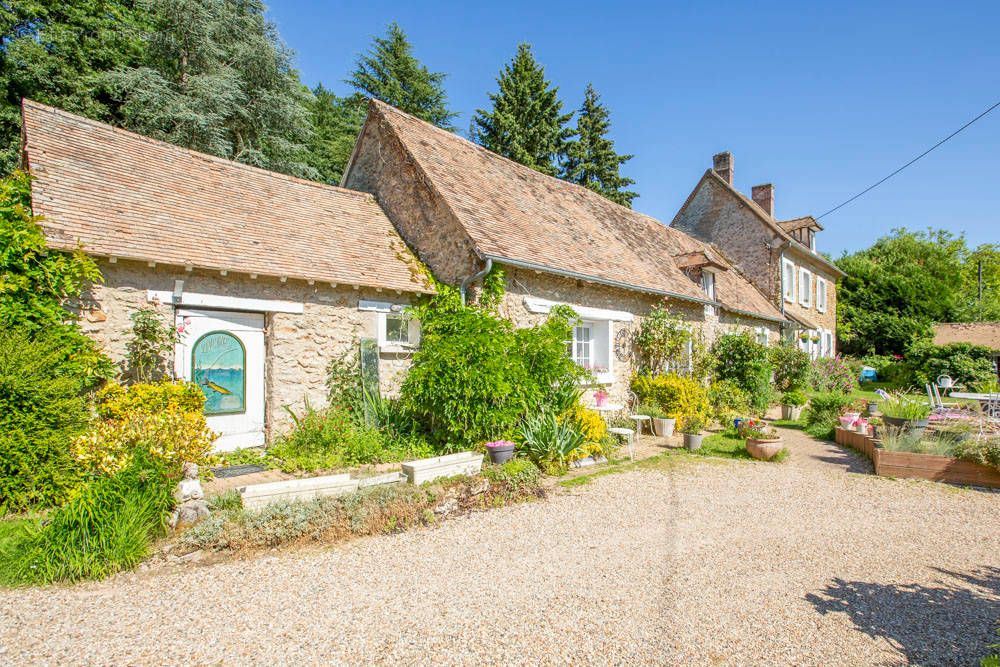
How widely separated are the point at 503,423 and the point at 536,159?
2011 cm

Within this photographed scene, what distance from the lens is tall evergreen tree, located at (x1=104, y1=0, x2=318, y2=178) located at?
16734 millimetres

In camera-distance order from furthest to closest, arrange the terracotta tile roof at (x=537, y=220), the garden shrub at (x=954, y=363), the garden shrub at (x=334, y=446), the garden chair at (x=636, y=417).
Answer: the garden shrub at (x=954, y=363) < the garden chair at (x=636, y=417) < the terracotta tile roof at (x=537, y=220) < the garden shrub at (x=334, y=446)

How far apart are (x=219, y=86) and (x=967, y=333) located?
3560 cm

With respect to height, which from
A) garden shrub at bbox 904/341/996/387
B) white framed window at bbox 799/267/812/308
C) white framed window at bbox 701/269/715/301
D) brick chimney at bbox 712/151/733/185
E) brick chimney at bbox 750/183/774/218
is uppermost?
brick chimney at bbox 712/151/733/185

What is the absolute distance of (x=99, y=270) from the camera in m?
6.18

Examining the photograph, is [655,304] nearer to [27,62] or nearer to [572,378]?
[572,378]

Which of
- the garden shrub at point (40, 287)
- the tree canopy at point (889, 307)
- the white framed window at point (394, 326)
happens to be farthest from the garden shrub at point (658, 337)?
the tree canopy at point (889, 307)

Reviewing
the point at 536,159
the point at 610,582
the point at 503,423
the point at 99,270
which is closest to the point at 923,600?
the point at 610,582

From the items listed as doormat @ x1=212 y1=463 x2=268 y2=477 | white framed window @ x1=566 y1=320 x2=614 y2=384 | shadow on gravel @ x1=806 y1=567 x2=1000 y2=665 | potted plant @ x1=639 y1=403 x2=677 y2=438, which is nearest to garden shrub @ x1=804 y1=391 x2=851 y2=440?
potted plant @ x1=639 y1=403 x2=677 y2=438

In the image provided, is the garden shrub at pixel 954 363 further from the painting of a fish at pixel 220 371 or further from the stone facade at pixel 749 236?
the painting of a fish at pixel 220 371

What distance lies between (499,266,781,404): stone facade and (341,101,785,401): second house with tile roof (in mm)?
22

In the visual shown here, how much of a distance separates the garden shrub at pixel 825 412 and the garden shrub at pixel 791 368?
173 inches

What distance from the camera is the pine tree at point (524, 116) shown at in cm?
2406

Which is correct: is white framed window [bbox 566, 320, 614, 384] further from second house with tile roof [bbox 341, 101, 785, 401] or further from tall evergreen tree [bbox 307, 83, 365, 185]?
tall evergreen tree [bbox 307, 83, 365, 185]
